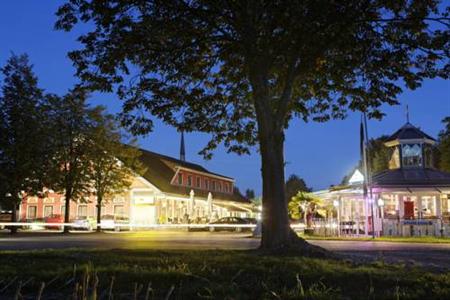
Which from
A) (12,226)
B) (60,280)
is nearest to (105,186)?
(12,226)

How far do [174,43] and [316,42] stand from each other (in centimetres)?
374

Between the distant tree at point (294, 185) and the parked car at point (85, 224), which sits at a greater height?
the distant tree at point (294, 185)

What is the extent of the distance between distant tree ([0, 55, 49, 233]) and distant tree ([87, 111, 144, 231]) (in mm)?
4744

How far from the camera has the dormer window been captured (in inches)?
1575

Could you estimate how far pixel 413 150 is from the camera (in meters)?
40.2

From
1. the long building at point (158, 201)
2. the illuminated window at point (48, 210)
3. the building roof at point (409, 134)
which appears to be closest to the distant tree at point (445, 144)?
the building roof at point (409, 134)

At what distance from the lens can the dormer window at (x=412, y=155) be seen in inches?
1575

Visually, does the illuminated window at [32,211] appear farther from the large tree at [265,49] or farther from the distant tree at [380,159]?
the large tree at [265,49]

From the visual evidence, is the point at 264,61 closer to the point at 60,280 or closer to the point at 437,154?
the point at 60,280

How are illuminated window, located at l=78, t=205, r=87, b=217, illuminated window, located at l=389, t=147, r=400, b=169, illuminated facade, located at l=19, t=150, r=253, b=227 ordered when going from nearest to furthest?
illuminated window, located at l=389, t=147, r=400, b=169 < illuminated facade, located at l=19, t=150, r=253, b=227 < illuminated window, located at l=78, t=205, r=87, b=217

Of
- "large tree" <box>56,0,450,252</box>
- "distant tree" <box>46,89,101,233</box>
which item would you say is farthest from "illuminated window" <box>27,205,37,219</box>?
"large tree" <box>56,0,450,252</box>

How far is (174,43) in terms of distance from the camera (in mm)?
15039

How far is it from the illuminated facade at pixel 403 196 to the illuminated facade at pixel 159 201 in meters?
16.5

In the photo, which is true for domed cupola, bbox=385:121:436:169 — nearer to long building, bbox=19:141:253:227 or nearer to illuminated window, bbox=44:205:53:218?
long building, bbox=19:141:253:227
